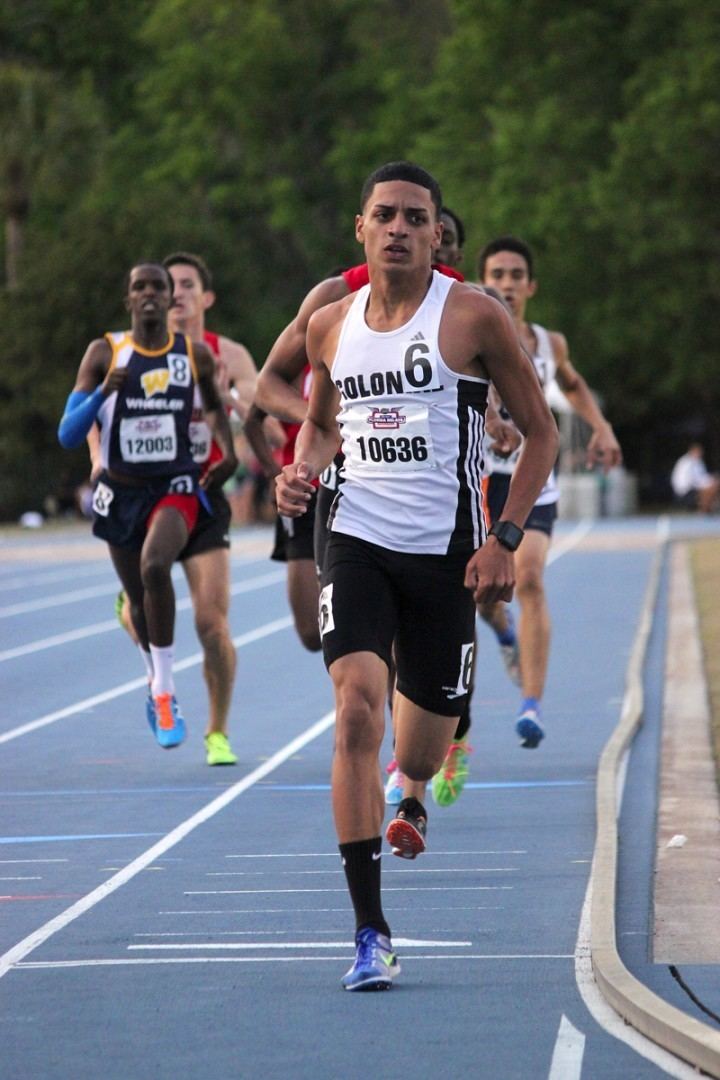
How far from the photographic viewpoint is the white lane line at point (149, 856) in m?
6.27

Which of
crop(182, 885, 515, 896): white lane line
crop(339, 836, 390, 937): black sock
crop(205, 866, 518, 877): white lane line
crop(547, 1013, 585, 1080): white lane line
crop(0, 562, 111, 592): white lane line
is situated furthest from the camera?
crop(0, 562, 111, 592): white lane line

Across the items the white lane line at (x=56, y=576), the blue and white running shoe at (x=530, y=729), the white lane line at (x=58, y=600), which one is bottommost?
the white lane line at (x=56, y=576)

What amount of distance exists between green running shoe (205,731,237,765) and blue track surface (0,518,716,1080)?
135mm

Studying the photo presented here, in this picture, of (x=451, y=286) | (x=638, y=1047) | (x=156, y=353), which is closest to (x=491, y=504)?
(x=156, y=353)

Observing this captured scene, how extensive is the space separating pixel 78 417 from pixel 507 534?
426cm

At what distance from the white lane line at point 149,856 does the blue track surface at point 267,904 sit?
0.02 meters

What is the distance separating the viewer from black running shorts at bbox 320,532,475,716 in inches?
235

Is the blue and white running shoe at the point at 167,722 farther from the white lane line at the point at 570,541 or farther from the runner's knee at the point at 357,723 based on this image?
the white lane line at the point at 570,541

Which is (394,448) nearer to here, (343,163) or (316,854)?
(316,854)

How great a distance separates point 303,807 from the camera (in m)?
9.00

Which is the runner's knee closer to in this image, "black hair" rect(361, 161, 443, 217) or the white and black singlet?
"black hair" rect(361, 161, 443, 217)

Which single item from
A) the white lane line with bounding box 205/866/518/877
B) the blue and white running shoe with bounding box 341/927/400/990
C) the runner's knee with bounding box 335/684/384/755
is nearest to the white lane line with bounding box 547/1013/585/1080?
the blue and white running shoe with bounding box 341/927/400/990

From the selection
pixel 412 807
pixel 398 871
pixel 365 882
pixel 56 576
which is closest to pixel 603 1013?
pixel 365 882

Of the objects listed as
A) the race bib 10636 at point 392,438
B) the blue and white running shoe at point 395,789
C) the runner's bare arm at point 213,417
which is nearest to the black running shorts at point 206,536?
the runner's bare arm at point 213,417
